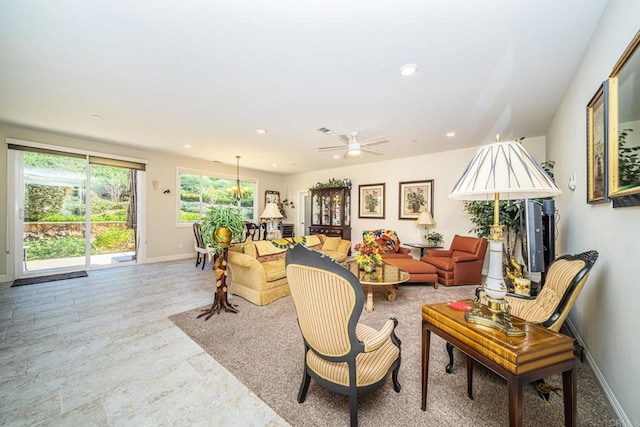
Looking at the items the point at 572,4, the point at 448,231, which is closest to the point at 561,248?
the point at 448,231

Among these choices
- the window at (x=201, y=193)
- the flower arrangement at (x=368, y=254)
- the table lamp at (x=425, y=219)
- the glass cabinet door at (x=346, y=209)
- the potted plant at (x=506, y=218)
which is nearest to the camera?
the flower arrangement at (x=368, y=254)

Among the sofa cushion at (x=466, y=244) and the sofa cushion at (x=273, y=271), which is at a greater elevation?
the sofa cushion at (x=466, y=244)

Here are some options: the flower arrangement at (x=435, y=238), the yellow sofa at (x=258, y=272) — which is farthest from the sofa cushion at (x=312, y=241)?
the flower arrangement at (x=435, y=238)

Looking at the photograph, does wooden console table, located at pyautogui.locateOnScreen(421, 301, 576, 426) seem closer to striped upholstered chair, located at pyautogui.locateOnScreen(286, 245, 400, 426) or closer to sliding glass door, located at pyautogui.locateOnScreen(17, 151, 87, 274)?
striped upholstered chair, located at pyautogui.locateOnScreen(286, 245, 400, 426)

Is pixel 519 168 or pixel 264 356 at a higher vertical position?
pixel 519 168

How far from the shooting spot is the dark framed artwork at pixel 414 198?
556 centimetres

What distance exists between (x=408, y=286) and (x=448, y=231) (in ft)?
6.52

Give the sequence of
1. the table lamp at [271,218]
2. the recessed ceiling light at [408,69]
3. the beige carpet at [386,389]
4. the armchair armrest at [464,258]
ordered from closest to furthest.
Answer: the beige carpet at [386,389]
the recessed ceiling light at [408,69]
the armchair armrest at [464,258]
the table lamp at [271,218]

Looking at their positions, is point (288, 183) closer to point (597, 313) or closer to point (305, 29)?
point (305, 29)

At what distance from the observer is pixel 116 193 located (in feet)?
17.6

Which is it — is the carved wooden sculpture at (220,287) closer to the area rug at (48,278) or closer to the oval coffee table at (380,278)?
the oval coffee table at (380,278)

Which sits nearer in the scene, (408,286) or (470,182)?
(470,182)

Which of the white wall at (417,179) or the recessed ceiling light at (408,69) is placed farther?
the white wall at (417,179)

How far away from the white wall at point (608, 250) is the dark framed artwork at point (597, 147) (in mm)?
108
